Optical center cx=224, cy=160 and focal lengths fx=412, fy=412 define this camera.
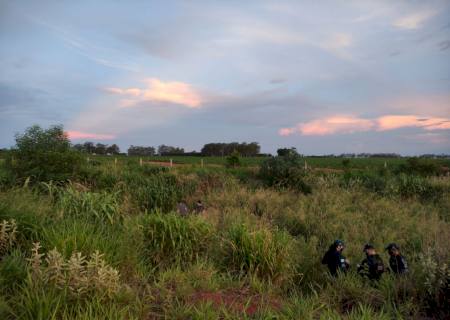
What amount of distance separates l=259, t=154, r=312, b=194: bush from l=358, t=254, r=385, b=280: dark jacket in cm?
1179

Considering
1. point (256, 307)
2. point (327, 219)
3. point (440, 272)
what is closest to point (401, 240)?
point (327, 219)

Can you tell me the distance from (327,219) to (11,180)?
1043 cm

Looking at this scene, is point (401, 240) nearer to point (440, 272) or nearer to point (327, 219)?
point (327, 219)

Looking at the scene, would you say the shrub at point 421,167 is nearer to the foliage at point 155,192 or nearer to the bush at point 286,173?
the bush at point 286,173

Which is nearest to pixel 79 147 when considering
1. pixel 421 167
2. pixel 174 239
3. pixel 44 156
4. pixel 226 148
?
pixel 44 156

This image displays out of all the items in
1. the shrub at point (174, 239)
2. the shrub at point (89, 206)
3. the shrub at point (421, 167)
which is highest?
the shrub at point (421, 167)

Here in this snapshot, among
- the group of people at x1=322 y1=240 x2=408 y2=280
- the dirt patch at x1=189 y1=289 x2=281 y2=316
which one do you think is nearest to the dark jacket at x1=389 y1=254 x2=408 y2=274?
the group of people at x1=322 y1=240 x2=408 y2=280

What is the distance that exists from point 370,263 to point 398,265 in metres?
0.42

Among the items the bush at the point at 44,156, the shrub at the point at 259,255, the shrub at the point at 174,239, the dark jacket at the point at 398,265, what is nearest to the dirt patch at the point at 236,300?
the shrub at the point at 259,255

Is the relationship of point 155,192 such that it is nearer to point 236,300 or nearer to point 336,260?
point 336,260

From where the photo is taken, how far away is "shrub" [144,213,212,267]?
6.58 metres

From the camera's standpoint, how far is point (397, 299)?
5.23 metres

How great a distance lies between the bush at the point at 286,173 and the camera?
62.4 feet

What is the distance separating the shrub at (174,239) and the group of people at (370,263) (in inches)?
84.6
